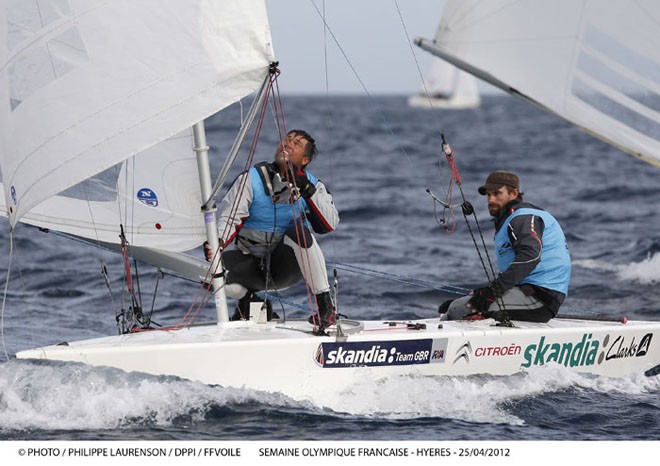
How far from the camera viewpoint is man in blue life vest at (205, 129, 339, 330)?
5195 mm

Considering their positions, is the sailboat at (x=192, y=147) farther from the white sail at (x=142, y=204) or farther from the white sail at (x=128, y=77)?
the white sail at (x=142, y=204)

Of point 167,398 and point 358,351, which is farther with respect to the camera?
point 358,351

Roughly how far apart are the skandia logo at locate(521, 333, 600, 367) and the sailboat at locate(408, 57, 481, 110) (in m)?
53.2

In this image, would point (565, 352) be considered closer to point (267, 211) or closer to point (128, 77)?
point (267, 211)

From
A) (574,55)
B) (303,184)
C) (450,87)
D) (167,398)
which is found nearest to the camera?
(167,398)

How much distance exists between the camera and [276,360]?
4867 mm

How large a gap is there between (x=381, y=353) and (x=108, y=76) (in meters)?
1.70

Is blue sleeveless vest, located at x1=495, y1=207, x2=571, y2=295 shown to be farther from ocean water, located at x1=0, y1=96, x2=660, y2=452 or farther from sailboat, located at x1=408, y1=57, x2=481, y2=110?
sailboat, located at x1=408, y1=57, x2=481, y2=110

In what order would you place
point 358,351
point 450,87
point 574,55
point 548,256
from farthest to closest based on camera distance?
point 450,87 → point 574,55 → point 548,256 → point 358,351

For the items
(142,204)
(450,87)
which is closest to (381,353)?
(142,204)

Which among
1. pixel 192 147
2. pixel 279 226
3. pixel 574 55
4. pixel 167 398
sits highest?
pixel 574 55

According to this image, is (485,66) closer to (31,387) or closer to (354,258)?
(31,387)

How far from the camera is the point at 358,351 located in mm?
4996

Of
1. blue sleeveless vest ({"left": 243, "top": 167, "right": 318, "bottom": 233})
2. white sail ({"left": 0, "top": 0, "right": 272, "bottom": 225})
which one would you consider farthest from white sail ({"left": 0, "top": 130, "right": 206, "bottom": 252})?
white sail ({"left": 0, "top": 0, "right": 272, "bottom": 225})
